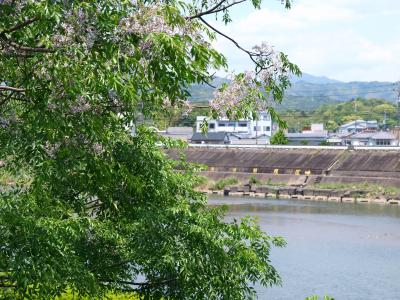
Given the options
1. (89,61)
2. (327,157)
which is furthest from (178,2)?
(327,157)

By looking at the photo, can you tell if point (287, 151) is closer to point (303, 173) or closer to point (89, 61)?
point (303, 173)

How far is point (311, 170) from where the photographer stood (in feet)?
190

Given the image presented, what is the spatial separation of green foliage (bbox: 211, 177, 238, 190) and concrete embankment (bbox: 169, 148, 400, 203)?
691mm

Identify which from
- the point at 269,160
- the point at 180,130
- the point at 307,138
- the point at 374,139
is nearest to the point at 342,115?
the point at 307,138

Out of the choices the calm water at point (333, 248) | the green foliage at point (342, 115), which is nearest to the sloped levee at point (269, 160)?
the calm water at point (333, 248)

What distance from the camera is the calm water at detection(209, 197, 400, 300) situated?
69.3 feet

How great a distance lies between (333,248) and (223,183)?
28.5 m

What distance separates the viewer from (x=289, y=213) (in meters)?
40.7

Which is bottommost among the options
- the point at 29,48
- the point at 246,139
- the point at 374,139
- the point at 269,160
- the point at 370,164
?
the point at 269,160

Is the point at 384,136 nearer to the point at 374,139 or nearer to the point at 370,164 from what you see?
the point at 374,139

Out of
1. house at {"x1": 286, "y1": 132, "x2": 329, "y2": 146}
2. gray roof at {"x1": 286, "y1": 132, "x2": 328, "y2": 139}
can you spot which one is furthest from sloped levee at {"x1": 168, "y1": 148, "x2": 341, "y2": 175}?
gray roof at {"x1": 286, "y1": 132, "x2": 328, "y2": 139}

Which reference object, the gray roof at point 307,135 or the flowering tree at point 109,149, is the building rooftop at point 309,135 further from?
the flowering tree at point 109,149

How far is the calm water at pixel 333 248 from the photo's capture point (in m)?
21.1

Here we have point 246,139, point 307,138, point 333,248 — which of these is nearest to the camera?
point 333,248
